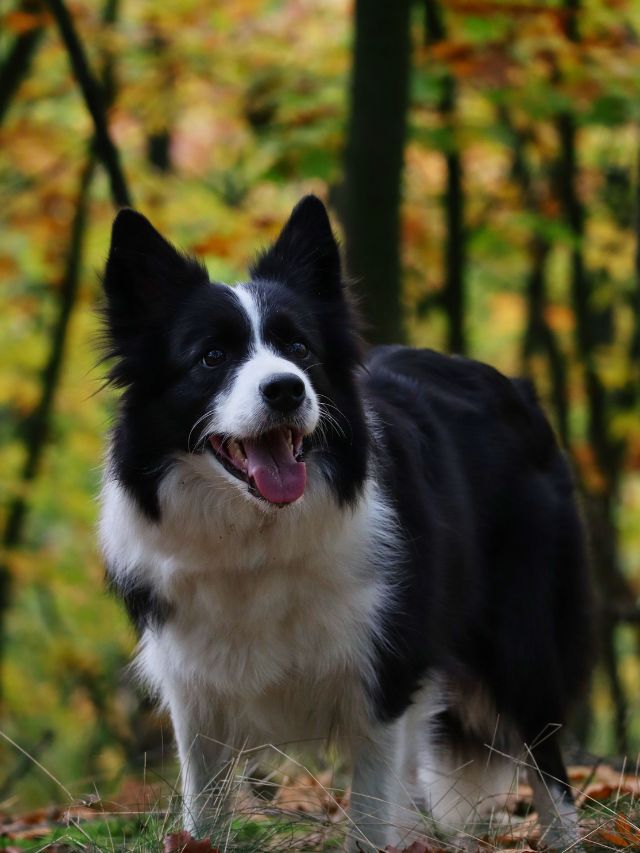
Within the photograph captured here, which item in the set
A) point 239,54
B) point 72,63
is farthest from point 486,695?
point 239,54

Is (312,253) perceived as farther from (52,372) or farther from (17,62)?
(52,372)

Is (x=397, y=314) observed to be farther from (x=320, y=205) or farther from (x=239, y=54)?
(x=239, y=54)

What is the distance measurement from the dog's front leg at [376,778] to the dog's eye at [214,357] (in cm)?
133

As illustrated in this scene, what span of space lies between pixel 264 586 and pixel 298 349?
30.5 inches

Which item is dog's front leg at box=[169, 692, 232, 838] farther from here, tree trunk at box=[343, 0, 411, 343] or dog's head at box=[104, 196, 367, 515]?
tree trunk at box=[343, 0, 411, 343]

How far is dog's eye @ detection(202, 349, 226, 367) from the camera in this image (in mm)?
3975

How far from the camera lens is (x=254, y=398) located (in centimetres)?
371

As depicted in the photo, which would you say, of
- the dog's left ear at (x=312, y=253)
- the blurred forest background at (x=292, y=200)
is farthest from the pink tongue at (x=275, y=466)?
the blurred forest background at (x=292, y=200)

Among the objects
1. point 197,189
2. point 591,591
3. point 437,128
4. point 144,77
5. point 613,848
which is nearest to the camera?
point 613,848

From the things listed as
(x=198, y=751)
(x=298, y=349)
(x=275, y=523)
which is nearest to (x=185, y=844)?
(x=198, y=751)

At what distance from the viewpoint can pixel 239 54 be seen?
9.94 metres

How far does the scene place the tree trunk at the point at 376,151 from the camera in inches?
255

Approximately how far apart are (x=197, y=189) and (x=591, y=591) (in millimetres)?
7348

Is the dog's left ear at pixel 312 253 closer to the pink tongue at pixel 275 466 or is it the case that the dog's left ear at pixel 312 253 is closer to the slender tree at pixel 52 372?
the pink tongue at pixel 275 466
